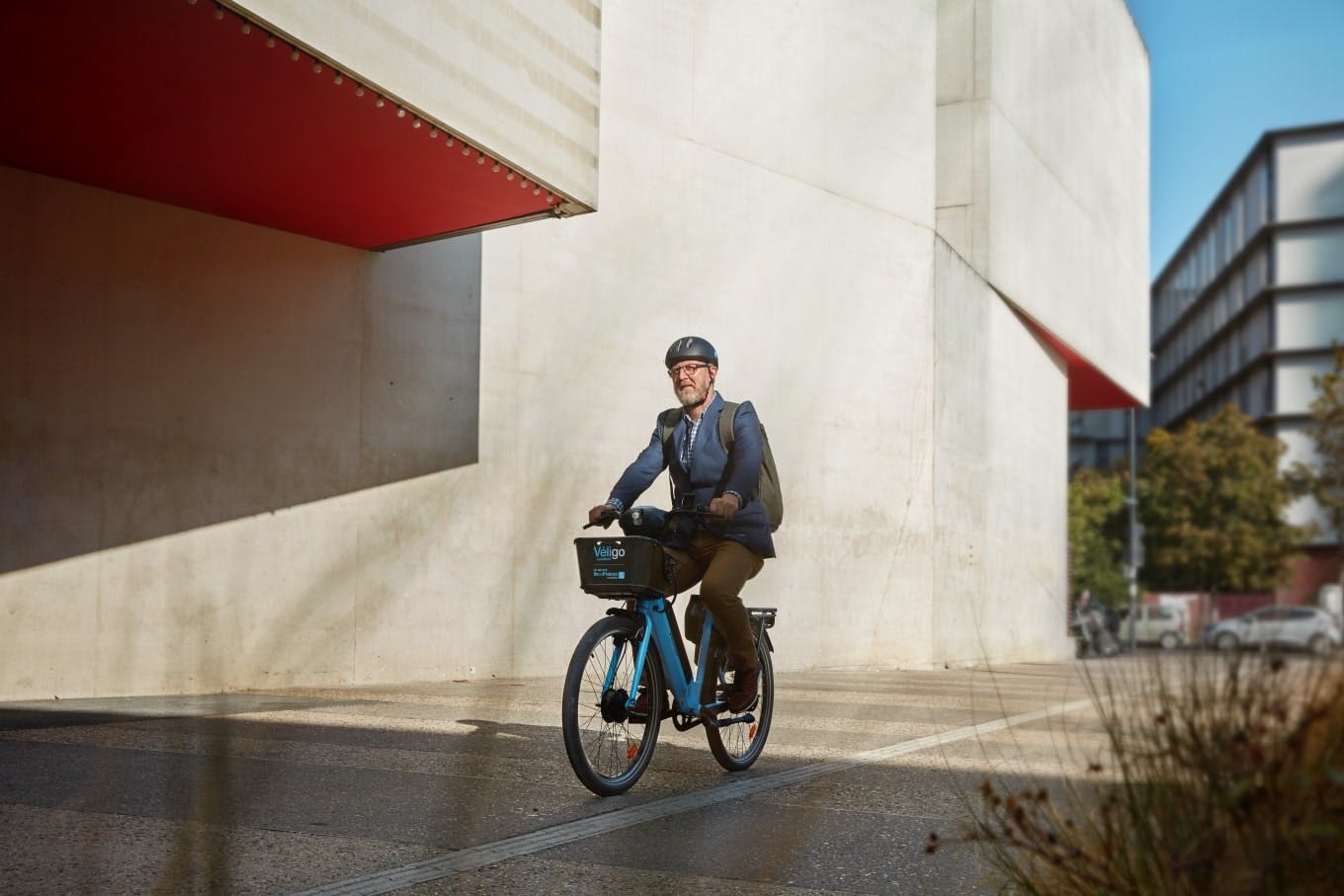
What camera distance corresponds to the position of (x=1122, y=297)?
31375mm

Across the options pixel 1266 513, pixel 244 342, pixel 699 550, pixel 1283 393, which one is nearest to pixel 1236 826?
pixel 1283 393

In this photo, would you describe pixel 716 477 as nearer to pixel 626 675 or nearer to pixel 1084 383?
pixel 626 675

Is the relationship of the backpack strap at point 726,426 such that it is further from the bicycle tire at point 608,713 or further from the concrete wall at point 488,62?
the concrete wall at point 488,62

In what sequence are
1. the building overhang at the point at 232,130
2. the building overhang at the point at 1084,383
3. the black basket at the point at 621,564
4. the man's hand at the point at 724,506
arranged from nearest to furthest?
the black basket at the point at 621,564 < the man's hand at the point at 724,506 < the building overhang at the point at 232,130 < the building overhang at the point at 1084,383

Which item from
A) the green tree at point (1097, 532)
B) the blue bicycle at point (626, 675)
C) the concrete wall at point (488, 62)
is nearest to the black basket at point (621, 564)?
the blue bicycle at point (626, 675)

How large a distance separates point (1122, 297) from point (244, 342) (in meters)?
24.9

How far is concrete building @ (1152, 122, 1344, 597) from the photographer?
8.59 feet

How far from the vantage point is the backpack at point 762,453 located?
6230mm

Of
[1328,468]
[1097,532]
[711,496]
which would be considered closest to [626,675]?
[711,496]

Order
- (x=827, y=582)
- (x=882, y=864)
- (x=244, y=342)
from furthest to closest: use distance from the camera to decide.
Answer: (x=827, y=582) < (x=244, y=342) < (x=882, y=864)

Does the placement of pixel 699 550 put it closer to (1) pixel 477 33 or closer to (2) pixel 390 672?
(1) pixel 477 33

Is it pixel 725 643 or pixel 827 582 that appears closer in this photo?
pixel 725 643

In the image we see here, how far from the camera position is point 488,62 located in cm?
877

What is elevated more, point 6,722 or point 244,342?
point 244,342
